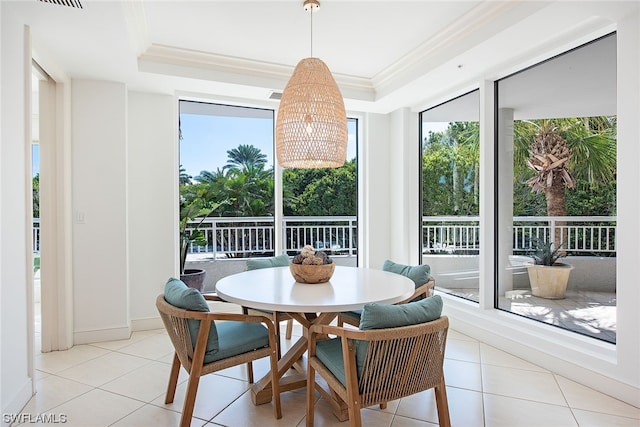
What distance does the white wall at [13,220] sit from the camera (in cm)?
212

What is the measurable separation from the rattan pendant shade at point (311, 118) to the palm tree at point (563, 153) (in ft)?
5.69

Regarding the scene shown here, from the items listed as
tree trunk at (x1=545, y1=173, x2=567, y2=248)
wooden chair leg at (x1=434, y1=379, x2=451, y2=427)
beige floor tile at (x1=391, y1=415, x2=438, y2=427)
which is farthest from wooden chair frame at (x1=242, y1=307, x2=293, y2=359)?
tree trunk at (x1=545, y1=173, x2=567, y2=248)

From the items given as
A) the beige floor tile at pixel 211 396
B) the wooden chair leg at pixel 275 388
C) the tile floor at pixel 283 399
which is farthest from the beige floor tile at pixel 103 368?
the wooden chair leg at pixel 275 388

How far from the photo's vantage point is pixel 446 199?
4.27 meters

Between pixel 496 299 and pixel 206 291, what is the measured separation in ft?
10.6

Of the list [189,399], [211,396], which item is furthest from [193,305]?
[211,396]

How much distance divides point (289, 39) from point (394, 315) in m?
2.52

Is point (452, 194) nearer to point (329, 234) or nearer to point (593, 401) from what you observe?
point (329, 234)

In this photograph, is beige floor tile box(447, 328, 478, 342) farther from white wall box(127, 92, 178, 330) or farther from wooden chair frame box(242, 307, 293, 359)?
white wall box(127, 92, 178, 330)

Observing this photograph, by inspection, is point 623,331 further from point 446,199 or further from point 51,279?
point 51,279

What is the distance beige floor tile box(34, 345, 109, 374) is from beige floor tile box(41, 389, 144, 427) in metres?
0.63

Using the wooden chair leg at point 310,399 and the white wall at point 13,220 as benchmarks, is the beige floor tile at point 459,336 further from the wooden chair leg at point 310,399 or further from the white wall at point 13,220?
the white wall at point 13,220

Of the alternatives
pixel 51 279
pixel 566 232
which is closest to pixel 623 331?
pixel 566 232

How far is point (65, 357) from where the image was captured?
3.09 meters
